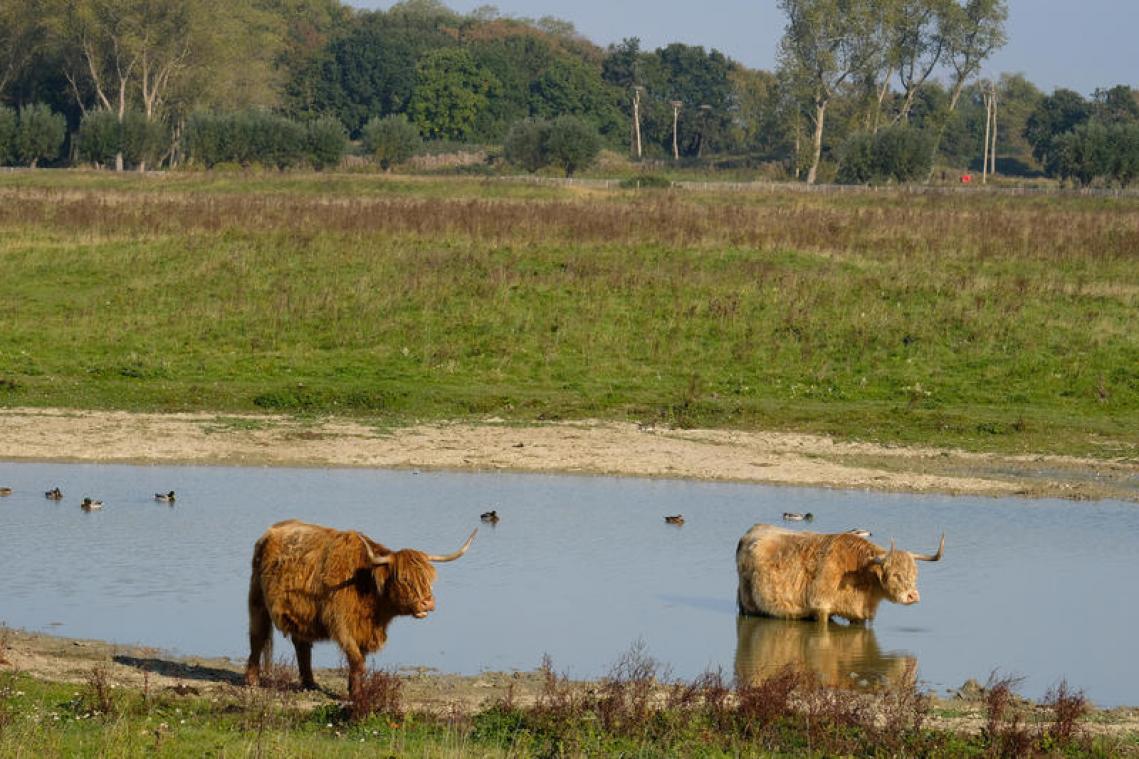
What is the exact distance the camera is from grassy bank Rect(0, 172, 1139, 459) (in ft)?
89.4

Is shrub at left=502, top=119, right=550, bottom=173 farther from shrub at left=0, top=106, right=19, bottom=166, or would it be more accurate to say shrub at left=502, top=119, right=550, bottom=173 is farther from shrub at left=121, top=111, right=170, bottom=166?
shrub at left=0, top=106, right=19, bottom=166

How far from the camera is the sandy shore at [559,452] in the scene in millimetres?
22922

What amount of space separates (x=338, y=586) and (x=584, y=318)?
822 inches

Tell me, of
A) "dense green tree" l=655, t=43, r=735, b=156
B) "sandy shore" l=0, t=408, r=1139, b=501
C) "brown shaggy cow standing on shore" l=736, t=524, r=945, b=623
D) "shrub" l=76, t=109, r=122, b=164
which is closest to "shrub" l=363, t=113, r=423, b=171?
"shrub" l=76, t=109, r=122, b=164

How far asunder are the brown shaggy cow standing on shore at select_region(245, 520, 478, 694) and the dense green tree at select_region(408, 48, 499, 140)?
11641cm

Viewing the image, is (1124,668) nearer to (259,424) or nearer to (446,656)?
(446,656)

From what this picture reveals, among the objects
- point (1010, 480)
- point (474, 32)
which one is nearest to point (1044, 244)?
point (1010, 480)

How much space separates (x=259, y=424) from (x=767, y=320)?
10851 mm

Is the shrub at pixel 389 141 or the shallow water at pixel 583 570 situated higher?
the shrub at pixel 389 141

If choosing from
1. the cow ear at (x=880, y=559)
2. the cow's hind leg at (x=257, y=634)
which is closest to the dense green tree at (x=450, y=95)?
the cow ear at (x=880, y=559)

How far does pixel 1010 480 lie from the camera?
22859mm

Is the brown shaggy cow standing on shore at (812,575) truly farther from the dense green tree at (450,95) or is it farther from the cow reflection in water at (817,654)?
the dense green tree at (450,95)

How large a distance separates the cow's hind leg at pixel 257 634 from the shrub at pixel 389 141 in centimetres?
8485

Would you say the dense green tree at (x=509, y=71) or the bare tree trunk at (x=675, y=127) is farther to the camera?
the dense green tree at (x=509, y=71)
